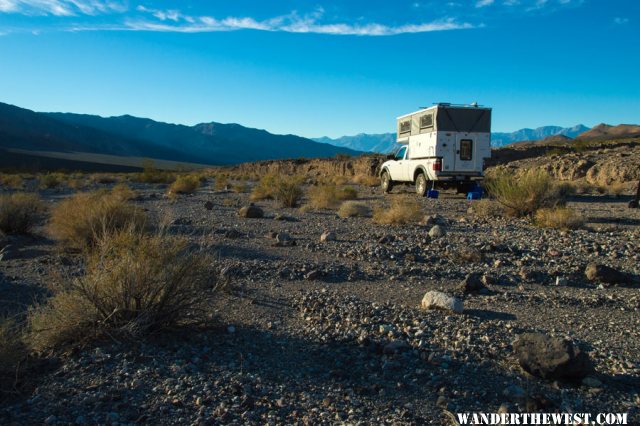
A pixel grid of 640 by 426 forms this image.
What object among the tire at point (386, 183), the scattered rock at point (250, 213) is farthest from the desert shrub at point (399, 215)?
the tire at point (386, 183)

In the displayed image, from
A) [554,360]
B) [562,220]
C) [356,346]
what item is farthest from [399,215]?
[554,360]

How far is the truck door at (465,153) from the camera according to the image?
677 inches

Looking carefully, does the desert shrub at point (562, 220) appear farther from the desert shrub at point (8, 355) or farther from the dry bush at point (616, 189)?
the desert shrub at point (8, 355)

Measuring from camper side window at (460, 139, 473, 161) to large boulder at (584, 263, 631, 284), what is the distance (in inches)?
431

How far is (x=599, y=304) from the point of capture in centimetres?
570

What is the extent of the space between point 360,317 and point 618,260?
5.08 metres

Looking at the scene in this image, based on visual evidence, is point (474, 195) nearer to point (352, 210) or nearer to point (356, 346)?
point (352, 210)

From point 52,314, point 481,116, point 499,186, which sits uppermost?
point 481,116

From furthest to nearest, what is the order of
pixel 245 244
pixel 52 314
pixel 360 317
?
pixel 245 244, pixel 360 317, pixel 52 314

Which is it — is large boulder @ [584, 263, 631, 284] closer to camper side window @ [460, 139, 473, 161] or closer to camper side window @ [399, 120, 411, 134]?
camper side window @ [460, 139, 473, 161]

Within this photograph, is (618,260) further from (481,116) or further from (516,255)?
(481,116)

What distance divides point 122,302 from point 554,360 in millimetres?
3654

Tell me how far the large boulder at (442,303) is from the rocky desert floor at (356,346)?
146mm

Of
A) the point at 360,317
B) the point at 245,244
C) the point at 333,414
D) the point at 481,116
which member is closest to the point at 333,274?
the point at 360,317
